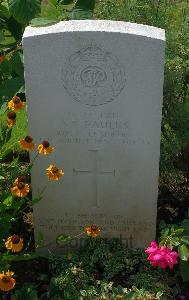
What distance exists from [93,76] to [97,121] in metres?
0.27

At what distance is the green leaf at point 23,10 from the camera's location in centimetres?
330

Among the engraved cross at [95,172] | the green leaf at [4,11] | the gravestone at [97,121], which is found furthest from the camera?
the green leaf at [4,11]

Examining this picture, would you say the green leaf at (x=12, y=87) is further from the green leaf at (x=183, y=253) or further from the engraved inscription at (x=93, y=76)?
the green leaf at (x=183, y=253)

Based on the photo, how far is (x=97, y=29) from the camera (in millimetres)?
2762

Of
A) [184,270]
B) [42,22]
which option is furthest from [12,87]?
[184,270]

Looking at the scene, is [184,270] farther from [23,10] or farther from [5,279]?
[23,10]

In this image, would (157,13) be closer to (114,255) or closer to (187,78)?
(187,78)

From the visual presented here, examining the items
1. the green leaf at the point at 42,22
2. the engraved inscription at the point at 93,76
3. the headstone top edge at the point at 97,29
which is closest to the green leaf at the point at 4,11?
the green leaf at the point at 42,22

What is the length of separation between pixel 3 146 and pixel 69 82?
602mm

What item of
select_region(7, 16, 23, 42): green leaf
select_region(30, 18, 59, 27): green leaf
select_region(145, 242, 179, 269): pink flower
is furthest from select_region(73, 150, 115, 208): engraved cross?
select_region(7, 16, 23, 42): green leaf

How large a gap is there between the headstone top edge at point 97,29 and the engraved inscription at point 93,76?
0.11 m

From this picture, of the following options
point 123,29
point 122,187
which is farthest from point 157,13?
point 122,187

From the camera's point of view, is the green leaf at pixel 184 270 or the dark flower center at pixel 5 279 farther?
the green leaf at pixel 184 270

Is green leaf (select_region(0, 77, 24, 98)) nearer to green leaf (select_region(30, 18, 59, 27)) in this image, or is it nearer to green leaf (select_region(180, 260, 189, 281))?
green leaf (select_region(30, 18, 59, 27))
